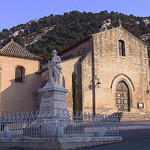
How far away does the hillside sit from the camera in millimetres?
50562

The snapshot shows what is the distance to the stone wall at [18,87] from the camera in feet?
74.8

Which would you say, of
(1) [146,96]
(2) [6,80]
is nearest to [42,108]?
(2) [6,80]

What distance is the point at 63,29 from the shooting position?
5822cm

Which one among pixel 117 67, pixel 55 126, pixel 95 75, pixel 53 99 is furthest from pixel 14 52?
pixel 55 126

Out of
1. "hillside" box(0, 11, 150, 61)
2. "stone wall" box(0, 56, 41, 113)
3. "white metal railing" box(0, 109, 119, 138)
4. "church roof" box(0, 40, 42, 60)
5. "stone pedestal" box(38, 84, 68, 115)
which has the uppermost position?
"hillside" box(0, 11, 150, 61)

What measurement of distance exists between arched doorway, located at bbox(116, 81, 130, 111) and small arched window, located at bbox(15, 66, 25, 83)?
9358mm

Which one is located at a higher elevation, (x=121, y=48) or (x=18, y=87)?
(x=121, y=48)

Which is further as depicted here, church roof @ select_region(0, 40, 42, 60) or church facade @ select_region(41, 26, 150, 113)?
church roof @ select_region(0, 40, 42, 60)

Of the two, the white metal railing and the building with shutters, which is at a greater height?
the building with shutters

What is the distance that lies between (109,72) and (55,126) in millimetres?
15004

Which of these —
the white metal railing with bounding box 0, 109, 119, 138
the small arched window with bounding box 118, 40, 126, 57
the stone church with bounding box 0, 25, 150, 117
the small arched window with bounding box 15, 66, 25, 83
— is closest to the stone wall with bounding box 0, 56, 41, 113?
the stone church with bounding box 0, 25, 150, 117

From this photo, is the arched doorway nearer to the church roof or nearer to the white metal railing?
the church roof

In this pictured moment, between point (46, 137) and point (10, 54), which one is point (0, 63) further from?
point (46, 137)

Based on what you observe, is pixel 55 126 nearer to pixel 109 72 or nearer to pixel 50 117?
pixel 50 117
